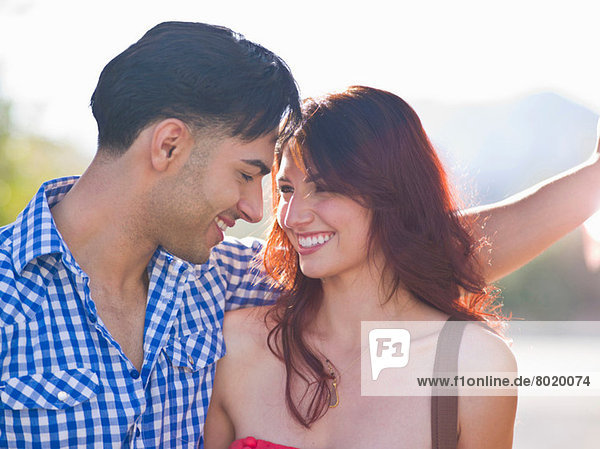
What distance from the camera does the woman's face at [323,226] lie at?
2154 millimetres

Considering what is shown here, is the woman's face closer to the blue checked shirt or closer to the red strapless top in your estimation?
the blue checked shirt

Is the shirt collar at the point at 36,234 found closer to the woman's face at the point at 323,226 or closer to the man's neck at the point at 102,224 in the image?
the man's neck at the point at 102,224

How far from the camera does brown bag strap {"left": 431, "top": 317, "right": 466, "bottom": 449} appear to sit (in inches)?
76.7

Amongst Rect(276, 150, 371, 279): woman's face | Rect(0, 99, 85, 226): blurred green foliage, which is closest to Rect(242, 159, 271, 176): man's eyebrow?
Rect(276, 150, 371, 279): woman's face

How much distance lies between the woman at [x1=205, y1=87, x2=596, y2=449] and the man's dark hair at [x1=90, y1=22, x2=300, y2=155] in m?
0.18

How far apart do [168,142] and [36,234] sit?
1.45ft

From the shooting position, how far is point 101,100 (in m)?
2.13

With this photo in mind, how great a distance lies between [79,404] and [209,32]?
1.12m

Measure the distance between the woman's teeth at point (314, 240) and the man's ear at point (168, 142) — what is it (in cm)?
45

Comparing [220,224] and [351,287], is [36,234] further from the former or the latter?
[351,287]

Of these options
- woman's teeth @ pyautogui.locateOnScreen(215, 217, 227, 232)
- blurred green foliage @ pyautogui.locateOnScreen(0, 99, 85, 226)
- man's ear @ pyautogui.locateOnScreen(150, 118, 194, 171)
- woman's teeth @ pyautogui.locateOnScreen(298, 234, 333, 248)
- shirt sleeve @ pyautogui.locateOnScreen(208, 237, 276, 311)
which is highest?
man's ear @ pyautogui.locateOnScreen(150, 118, 194, 171)

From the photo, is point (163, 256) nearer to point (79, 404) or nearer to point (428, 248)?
point (79, 404)

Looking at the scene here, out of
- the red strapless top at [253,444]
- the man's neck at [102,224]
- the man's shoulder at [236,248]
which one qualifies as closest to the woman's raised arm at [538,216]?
the man's shoulder at [236,248]

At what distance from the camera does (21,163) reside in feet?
49.5
